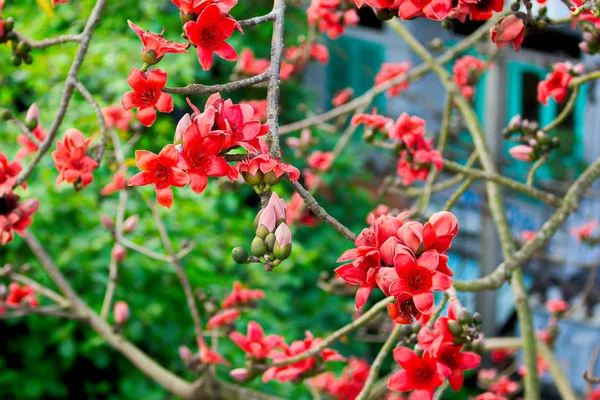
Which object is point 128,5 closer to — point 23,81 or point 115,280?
point 23,81

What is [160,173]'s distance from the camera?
2.57 ft

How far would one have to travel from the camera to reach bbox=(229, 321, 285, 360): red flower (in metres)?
1.29

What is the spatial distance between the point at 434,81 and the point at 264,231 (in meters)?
6.89

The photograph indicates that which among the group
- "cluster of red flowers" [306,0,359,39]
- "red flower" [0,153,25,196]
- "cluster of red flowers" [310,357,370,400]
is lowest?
"cluster of red flowers" [310,357,370,400]

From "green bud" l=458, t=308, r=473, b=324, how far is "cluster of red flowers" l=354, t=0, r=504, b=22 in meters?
0.37

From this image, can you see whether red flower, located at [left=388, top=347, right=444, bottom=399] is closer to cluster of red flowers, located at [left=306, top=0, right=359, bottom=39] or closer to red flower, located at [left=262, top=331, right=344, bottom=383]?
red flower, located at [left=262, top=331, right=344, bottom=383]

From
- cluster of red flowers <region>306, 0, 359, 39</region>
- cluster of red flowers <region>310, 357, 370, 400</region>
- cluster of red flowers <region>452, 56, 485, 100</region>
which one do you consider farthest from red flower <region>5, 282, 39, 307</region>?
cluster of red flowers <region>452, 56, 485, 100</region>

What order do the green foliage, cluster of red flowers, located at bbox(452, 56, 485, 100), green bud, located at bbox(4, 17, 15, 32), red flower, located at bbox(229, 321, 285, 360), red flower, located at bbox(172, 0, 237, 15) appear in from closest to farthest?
red flower, located at bbox(172, 0, 237, 15)
green bud, located at bbox(4, 17, 15, 32)
red flower, located at bbox(229, 321, 285, 360)
cluster of red flowers, located at bbox(452, 56, 485, 100)
the green foliage

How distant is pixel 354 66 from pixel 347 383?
4640mm

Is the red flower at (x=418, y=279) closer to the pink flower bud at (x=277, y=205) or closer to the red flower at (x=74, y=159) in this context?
the pink flower bud at (x=277, y=205)

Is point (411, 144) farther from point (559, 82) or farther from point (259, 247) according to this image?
point (259, 247)

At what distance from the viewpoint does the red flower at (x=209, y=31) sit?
31.1 inches

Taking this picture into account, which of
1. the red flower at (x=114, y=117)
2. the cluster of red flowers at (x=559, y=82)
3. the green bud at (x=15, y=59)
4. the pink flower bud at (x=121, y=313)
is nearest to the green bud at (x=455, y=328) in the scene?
the cluster of red flowers at (x=559, y=82)

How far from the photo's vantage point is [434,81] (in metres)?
7.32
